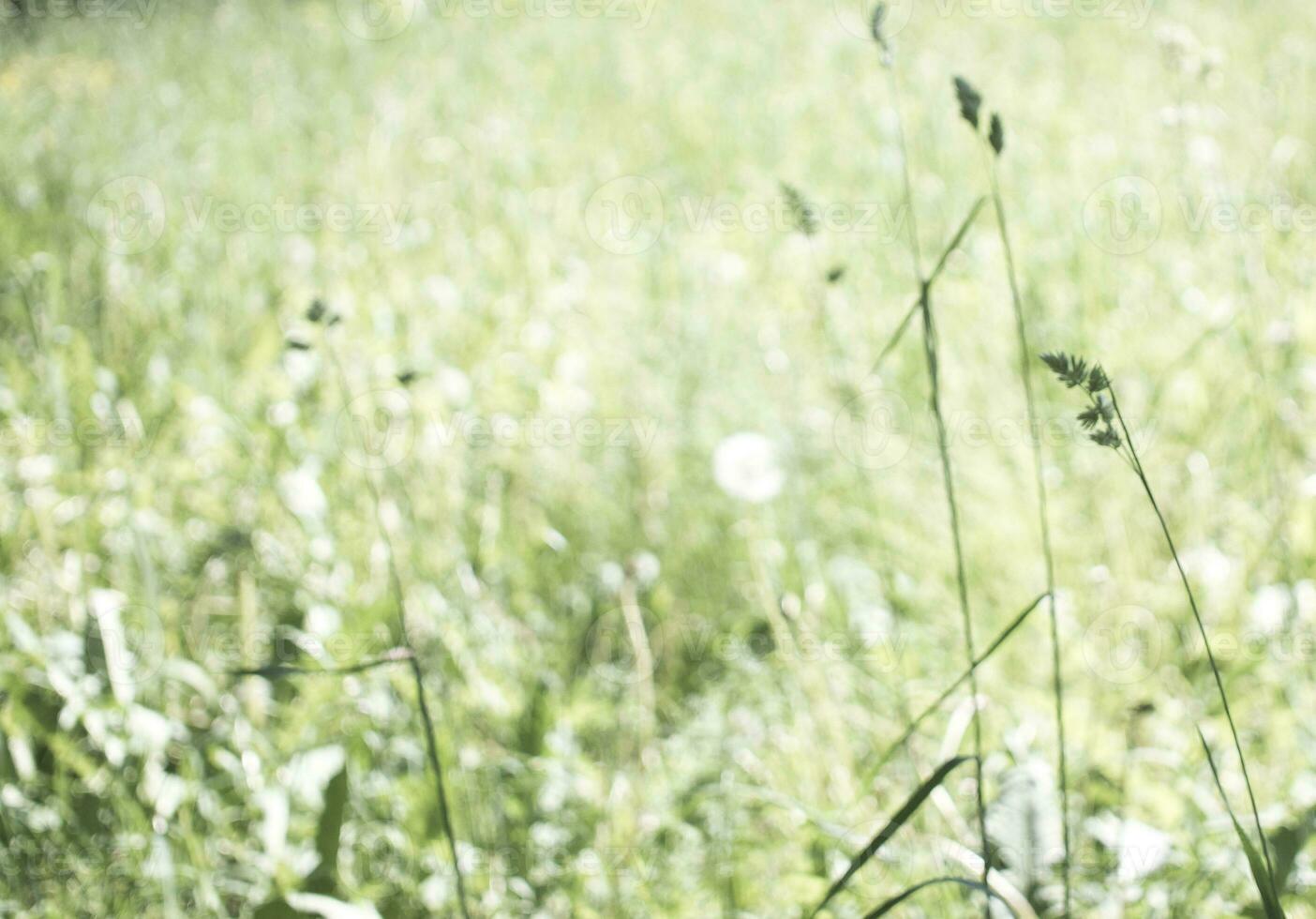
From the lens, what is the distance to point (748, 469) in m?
1.67

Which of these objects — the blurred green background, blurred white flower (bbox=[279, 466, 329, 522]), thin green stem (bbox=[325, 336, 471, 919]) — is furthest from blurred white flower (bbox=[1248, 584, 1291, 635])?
blurred white flower (bbox=[279, 466, 329, 522])

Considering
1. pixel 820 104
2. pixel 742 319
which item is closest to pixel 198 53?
pixel 820 104

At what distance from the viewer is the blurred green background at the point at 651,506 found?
3.46ft

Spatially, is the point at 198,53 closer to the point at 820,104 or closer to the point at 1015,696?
the point at 820,104

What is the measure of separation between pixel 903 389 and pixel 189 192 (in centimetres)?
240

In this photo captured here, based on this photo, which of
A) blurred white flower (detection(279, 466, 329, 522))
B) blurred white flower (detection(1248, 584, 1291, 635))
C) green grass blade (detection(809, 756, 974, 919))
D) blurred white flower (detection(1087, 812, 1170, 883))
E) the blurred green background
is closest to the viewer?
green grass blade (detection(809, 756, 974, 919))

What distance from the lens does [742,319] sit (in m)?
2.25

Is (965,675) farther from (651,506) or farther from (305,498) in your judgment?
(305,498)

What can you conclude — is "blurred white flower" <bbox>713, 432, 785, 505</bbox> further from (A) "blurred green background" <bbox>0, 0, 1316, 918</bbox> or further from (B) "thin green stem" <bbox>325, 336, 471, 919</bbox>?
(B) "thin green stem" <bbox>325, 336, 471, 919</bbox>

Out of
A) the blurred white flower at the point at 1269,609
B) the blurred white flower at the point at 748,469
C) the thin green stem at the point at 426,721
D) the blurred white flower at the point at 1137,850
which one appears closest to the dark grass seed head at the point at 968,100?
the thin green stem at the point at 426,721

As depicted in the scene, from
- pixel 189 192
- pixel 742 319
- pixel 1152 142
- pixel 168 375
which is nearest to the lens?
pixel 168 375

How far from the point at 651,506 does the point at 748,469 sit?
0.56 ft

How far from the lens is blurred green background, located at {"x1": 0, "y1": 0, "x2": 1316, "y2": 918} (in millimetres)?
1056

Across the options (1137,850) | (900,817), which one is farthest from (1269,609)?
(900,817)
